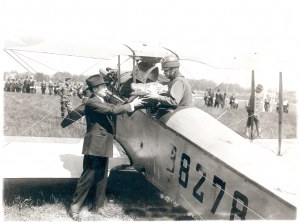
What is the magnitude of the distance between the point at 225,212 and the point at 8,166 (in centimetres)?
364

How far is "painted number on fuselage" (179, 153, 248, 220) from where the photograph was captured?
119 inches

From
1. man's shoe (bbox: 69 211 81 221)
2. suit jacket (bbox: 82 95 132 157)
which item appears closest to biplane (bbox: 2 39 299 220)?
suit jacket (bbox: 82 95 132 157)

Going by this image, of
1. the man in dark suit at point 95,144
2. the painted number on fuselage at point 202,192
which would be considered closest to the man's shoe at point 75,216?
the man in dark suit at point 95,144

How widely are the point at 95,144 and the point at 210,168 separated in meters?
1.87

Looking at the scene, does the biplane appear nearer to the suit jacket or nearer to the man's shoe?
the suit jacket

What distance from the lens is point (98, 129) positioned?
15.7ft

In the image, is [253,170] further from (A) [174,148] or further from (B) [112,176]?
(B) [112,176]

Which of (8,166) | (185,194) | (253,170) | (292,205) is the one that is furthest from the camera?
(8,166)

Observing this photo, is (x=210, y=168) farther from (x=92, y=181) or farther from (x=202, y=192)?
(x=92, y=181)

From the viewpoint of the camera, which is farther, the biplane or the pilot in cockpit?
the pilot in cockpit

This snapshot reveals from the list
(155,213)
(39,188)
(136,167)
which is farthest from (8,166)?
(155,213)

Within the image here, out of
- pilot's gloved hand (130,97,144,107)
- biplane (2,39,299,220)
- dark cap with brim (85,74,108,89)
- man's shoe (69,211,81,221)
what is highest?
dark cap with brim (85,74,108,89)

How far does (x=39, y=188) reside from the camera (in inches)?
220

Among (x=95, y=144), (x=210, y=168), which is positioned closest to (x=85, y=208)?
(x=95, y=144)
